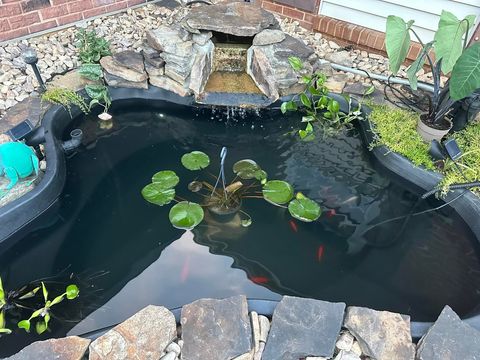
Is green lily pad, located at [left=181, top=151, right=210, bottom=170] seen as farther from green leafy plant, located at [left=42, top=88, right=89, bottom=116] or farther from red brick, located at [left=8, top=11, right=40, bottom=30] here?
red brick, located at [left=8, top=11, right=40, bottom=30]

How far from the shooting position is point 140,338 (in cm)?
157

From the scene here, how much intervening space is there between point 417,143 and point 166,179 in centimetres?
195

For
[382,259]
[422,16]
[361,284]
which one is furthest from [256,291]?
[422,16]

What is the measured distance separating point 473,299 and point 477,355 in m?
0.62

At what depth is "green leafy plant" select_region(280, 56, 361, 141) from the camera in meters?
2.96

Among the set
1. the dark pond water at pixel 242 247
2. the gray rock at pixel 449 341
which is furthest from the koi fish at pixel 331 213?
the gray rock at pixel 449 341

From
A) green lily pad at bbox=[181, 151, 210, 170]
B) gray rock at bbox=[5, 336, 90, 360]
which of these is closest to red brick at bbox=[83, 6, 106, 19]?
green lily pad at bbox=[181, 151, 210, 170]

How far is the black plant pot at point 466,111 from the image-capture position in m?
2.50

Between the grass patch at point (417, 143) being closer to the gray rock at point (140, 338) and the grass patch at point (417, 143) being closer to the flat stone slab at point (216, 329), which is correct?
the flat stone slab at point (216, 329)

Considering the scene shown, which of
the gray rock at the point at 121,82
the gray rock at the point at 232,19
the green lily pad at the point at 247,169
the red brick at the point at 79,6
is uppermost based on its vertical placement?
the gray rock at the point at 232,19

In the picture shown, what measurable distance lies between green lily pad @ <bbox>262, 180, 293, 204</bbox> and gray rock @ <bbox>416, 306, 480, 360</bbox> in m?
1.16

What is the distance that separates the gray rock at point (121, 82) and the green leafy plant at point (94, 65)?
0.18 ft

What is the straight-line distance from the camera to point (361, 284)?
6.88 feet

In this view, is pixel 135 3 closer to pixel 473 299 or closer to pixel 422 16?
pixel 422 16
